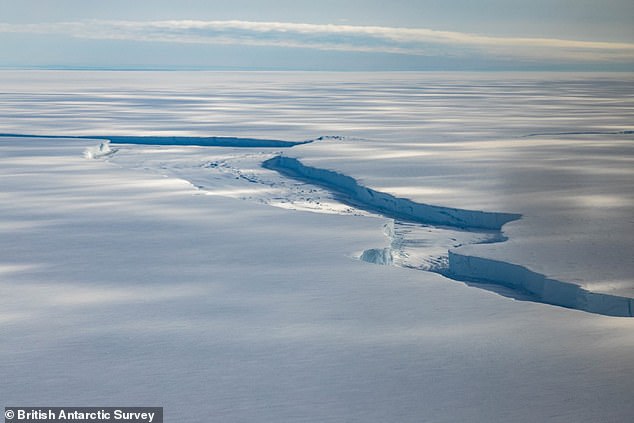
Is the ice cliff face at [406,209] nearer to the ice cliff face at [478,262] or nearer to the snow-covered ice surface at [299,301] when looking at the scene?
the ice cliff face at [478,262]

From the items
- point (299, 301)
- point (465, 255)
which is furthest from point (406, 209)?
point (299, 301)

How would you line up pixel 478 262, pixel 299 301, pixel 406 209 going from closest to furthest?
1. pixel 299 301
2. pixel 478 262
3. pixel 406 209

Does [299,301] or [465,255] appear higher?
[465,255]

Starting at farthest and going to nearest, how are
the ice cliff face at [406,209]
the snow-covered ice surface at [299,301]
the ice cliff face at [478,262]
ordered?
1. the ice cliff face at [406,209]
2. the ice cliff face at [478,262]
3. the snow-covered ice surface at [299,301]

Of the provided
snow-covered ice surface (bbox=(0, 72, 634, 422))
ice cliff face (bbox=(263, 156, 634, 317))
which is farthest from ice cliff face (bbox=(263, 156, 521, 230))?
snow-covered ice surface (bbox=(0, 72, 634, 422))

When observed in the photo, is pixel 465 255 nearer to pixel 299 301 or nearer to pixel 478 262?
pixel 478 262

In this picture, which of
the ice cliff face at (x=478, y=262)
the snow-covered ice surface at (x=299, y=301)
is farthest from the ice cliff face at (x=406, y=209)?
the snow-covered ice surface at (x=299, y=301)

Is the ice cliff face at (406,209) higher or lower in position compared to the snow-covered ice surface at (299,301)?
higher

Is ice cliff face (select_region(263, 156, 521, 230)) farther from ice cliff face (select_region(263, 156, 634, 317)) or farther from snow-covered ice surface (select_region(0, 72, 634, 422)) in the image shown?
snow-covered ice surface (select_region(0, 72, 634, 422))
